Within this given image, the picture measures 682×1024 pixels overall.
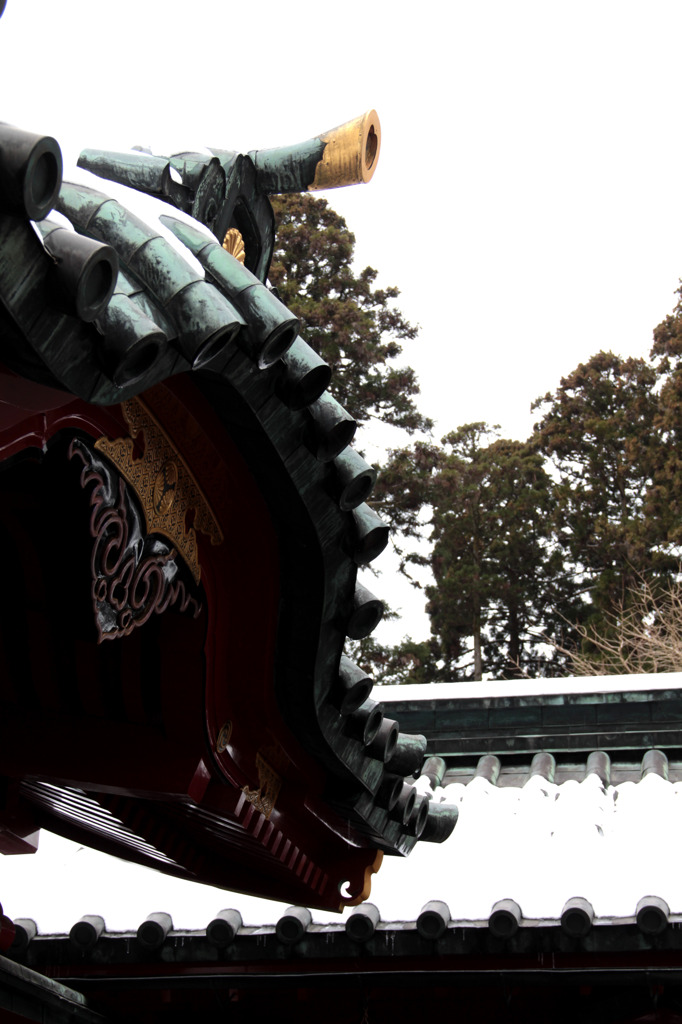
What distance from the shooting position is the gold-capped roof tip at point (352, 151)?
102 inches

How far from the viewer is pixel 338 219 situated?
67.9ft

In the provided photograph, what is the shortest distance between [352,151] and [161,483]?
85cm

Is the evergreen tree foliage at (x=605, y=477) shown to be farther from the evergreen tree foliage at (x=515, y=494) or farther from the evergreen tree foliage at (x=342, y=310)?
the evergreen tree foliage at (x=342, y=310)

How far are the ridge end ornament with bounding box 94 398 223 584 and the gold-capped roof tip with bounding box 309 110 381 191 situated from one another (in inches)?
28.2

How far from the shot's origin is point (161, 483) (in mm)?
2467

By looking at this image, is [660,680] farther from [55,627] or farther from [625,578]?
[625,578]

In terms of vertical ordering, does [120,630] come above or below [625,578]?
below

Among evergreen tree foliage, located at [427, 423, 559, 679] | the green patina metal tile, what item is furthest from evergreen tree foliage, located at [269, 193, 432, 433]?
the green patina metal tile

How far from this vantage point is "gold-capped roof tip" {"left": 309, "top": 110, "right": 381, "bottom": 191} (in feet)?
8.49

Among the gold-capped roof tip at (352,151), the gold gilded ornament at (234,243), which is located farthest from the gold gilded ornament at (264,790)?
the gold-capped roof tip at (352,151)

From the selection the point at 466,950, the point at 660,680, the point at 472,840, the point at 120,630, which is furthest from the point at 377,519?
the point at 660,680

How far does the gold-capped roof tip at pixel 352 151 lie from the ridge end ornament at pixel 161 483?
0.72m

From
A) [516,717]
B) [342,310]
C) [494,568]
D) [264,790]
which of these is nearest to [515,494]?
[494,568]

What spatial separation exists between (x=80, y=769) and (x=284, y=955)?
135cm
